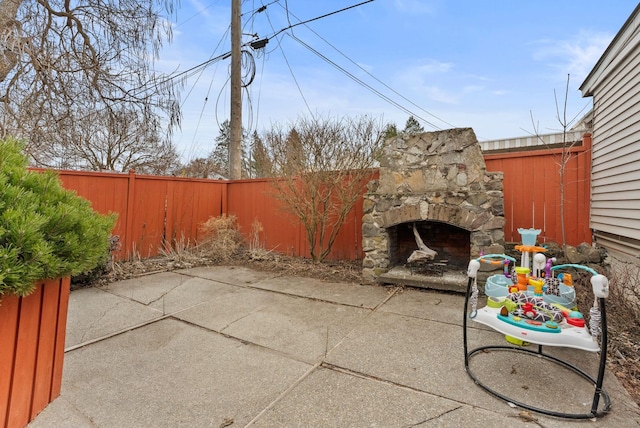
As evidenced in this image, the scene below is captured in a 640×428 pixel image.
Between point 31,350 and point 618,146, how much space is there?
5323 mm

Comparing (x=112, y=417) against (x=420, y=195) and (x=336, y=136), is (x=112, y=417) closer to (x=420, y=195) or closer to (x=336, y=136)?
(x=420, y=195)

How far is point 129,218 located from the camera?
5.54m

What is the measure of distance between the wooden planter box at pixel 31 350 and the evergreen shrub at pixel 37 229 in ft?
0.68

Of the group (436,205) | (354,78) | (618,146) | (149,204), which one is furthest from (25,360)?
(354,78)

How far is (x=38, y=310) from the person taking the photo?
1.62 metres

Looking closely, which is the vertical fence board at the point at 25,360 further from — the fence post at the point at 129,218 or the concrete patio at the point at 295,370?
the fence post at the point at 129,218

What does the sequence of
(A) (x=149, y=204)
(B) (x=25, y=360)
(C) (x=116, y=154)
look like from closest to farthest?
(B) (x=25, y=360) < (A) (x=149, y=204) < (C) (x=116, y=154)

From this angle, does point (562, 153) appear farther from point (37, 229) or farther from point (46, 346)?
point (46, 346)

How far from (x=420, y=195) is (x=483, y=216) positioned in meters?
0.82

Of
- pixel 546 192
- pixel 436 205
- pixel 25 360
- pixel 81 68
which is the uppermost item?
pixel 81 68

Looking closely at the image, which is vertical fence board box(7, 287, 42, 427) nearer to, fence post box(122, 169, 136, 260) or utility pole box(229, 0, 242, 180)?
fence post box(122, 169, 136, 260)

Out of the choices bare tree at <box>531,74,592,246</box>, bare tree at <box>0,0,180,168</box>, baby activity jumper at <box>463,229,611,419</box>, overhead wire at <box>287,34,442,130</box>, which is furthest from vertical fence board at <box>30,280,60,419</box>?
overhead wire at <box>287,34,442,130</box>

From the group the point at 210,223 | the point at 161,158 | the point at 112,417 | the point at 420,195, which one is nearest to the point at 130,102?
the point at 210,223

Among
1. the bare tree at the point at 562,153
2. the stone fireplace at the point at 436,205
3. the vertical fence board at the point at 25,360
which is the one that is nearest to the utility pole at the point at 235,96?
the stone fireplace at the point at 436,205
